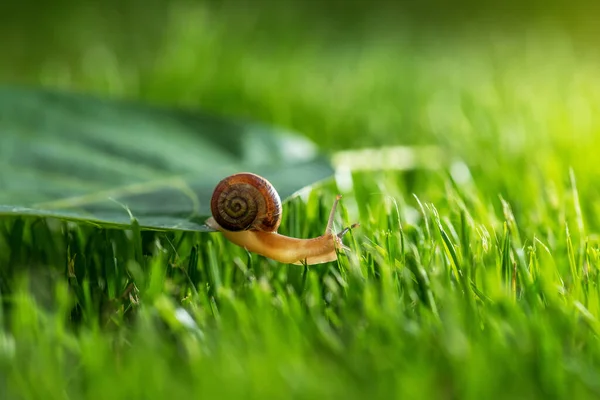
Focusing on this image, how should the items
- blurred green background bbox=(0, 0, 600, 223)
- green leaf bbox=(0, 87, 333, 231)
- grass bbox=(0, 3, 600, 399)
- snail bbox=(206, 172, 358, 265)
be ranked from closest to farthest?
grass bbox=(0, 3, 600, 399) < snail bbox=(206, 172, 358, 265) < green leaf bbox=(0, 87, 333, 231) < blurred green background bbox=(0, 0, 600, 223)

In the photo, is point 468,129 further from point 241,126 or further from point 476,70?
point 476,70

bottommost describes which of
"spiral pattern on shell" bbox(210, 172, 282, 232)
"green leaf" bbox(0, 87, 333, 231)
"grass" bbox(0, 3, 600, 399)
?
"grass" bbox(0, 3, 600, 399)

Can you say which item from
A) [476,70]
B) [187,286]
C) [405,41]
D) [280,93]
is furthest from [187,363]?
[405,41]

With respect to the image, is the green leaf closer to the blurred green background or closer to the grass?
the grass

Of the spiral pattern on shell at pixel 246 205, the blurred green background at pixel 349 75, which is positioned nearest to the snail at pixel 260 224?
the spiral pattern on shell at pixel 246 205

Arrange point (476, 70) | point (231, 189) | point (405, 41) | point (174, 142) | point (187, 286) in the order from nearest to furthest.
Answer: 1. point (187, 286)
2. point (231, 189)
3. point (174, 142)
4. point (476, 70)
5. point (405, 41)

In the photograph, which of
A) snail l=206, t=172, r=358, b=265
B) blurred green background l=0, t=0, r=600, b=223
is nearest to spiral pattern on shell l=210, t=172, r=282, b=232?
snail l=206, t=172, r=358, b=265

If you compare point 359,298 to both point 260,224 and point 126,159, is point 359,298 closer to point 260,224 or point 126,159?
point 260,224

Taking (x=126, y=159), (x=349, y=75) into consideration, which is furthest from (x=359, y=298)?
(x=349, y=75)
